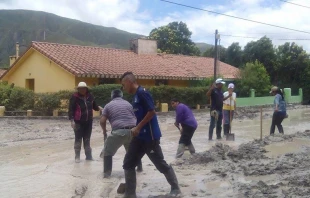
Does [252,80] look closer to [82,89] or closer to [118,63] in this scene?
[118,63]

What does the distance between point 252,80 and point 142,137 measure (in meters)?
28.9

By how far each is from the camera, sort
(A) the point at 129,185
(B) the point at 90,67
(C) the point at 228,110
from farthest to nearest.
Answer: (B) the point at 90,67
(C) the point at 228,110
(A) the point at 129,185

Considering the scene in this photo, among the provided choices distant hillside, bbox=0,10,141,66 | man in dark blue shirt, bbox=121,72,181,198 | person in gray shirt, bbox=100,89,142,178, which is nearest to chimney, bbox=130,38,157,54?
person in gray shirt, bbox=100,89,142,178

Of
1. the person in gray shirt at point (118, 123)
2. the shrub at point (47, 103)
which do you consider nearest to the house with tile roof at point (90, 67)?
the shrub at point (47, 103)

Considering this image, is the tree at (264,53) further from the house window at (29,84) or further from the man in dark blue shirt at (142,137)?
the man in dark blue shirt at (142,137)

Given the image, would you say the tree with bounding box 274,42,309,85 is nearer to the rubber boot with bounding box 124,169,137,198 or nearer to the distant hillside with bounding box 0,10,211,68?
the rubber boot with bounding box 124,169,137,198

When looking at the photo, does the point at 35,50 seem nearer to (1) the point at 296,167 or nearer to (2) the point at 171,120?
(2) the point at 171,120

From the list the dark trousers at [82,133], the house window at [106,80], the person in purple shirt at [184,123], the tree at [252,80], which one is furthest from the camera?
the tree at [252,80]

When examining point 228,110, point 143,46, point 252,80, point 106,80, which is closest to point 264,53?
point 252,80

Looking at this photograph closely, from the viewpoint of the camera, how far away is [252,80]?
33812 mm

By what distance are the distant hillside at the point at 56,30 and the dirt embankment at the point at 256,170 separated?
108361mm

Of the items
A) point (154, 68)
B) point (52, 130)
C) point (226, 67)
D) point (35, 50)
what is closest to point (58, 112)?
point (52, 130)

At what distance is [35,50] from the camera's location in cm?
2600

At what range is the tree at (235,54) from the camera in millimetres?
44812
